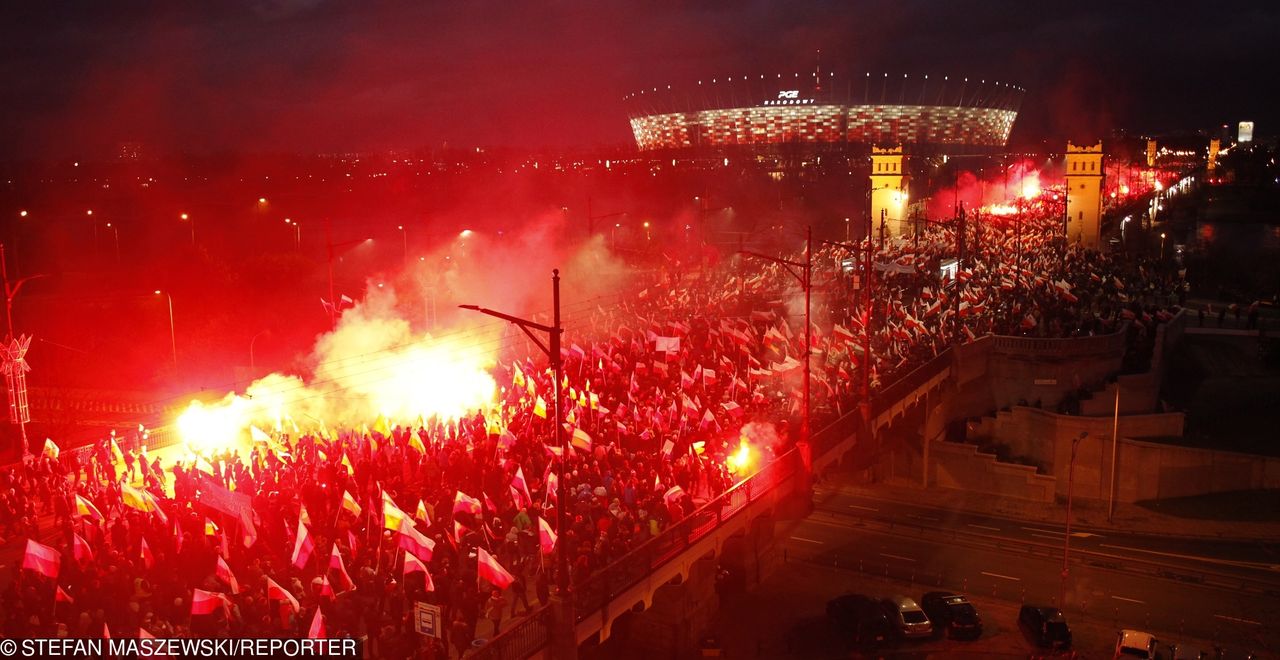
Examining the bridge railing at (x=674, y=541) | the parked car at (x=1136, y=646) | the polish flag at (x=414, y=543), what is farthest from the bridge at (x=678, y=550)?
the parked car at (x=1136, y=646)

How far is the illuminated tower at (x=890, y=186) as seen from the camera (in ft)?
244

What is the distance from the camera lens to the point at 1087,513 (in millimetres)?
32281

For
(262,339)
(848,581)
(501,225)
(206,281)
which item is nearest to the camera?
(848,581)

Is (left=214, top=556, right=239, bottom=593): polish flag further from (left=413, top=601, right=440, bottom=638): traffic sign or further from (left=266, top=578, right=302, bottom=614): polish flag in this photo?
(left=413, top=601, right=440, bottom=638): traffic sign

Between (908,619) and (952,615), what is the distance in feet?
Answer: 4.11

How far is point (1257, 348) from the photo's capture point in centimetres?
4128

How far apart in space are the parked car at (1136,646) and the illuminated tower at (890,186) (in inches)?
2176

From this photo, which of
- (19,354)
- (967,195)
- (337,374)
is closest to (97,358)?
(337,374)

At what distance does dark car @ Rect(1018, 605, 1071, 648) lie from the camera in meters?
21.2

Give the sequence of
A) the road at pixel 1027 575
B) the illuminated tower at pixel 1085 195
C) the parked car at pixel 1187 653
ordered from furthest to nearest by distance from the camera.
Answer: the illuminated tower at pixel 1085 195, the road at pixel 1027 575, the parked car at pixel 1187 653

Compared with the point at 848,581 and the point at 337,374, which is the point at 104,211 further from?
the point at 848,581

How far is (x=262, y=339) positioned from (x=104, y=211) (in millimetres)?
44495

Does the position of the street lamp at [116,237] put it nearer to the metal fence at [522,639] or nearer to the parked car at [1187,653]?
the metal fence at [522,639]

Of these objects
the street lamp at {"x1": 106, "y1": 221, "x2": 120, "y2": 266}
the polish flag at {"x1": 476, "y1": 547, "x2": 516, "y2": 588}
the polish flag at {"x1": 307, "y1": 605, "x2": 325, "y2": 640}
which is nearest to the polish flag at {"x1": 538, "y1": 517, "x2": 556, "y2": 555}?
the polish flag at {"x1": 476, "y1": 547, "x2": 516, "y2": 588}
